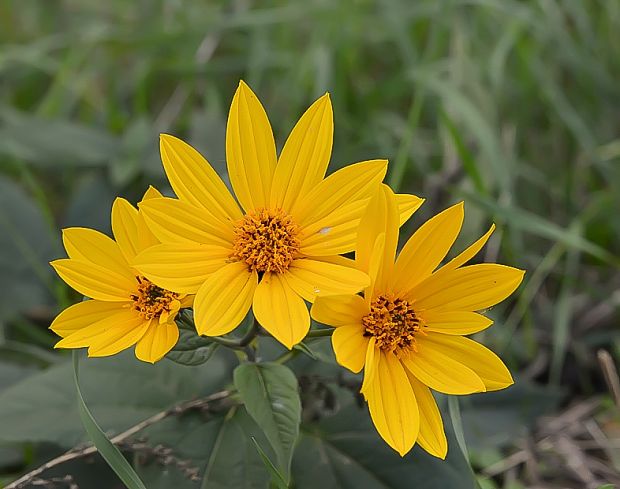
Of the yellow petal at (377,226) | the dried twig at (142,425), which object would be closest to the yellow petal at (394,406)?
the yellow petal at (377,226)

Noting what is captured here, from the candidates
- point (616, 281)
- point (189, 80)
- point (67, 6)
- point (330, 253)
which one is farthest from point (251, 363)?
point (67, 6)

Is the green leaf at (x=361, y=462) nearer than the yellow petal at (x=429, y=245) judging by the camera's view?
No

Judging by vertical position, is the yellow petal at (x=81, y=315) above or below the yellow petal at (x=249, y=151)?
below

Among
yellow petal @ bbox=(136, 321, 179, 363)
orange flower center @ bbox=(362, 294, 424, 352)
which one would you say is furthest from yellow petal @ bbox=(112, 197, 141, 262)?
orange flower center @ bbox=(362, 294, 424, 352)

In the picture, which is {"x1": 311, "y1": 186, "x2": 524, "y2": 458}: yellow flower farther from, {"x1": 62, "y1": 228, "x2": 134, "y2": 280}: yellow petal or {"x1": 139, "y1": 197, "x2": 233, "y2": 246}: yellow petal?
{"x1": 62, "y1": 228, "x2": 134, "y2": 280}: yellow petal

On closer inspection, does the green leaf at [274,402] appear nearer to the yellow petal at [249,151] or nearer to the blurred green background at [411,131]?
the yellow petal at [249,151]

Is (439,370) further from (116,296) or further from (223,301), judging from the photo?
(116,296)
